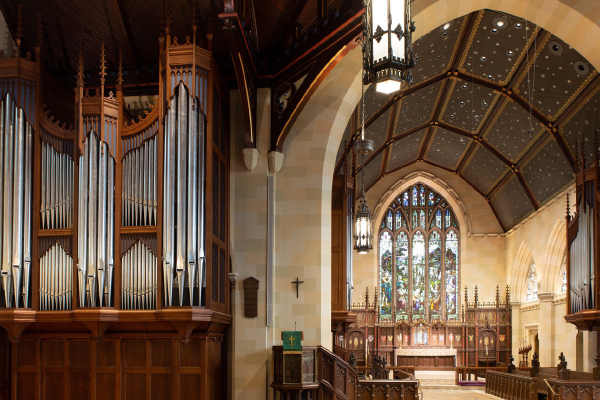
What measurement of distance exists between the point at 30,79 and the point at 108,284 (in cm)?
354

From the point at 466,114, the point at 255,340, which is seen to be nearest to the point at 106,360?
the point at 255,340

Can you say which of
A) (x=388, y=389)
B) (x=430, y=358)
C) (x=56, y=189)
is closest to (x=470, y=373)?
(x=430, y=358)

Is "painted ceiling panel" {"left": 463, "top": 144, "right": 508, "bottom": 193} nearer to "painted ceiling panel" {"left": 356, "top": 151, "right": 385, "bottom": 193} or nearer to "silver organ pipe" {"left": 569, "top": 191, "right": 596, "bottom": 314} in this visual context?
"painted ceiling panel" {"left": 356, "top": 151, "right": 385, "bottom": 193}

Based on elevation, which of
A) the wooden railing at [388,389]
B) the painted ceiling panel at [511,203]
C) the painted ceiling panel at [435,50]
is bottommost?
the wooden railing at [388,389]

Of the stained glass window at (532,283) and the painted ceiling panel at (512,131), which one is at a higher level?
the painted ceiling panel at (512,131)

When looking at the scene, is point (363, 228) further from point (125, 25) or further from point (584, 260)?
point (125, 25)

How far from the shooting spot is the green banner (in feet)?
32.1

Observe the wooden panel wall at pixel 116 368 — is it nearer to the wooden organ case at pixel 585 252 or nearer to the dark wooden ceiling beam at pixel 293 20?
the dark wooden ceiling beam at pixel 293 20

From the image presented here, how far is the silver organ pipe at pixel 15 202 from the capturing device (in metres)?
9.73

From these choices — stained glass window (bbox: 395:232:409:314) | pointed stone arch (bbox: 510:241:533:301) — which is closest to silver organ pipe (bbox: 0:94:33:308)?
pointed stone arch (bbox: 510:241:533:301)

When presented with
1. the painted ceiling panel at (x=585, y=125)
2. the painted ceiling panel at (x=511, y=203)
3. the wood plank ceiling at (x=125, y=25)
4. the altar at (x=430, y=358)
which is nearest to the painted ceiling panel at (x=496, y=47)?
the painted ceiling panel at (x=585, y=125)

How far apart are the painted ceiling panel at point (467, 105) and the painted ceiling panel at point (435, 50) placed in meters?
1.49

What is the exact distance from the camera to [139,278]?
377 inches

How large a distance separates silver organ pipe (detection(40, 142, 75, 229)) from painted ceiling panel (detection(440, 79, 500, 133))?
12063 millimetres
